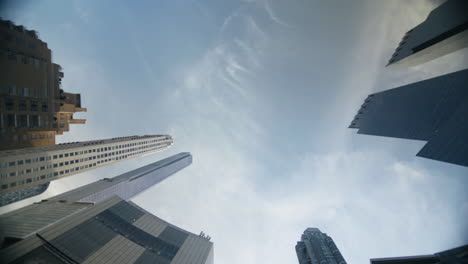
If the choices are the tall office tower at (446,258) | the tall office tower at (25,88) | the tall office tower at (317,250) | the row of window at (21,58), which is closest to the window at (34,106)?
the tall office tower at (25,88)

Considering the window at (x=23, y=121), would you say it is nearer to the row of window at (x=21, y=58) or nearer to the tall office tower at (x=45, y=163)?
the row of window at (x=21, y=58)

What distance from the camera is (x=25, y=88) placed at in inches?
1487

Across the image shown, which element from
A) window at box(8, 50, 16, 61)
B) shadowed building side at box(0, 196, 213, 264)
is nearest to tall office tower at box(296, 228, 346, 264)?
shadowed building side at box(0, 196, 213, 264)

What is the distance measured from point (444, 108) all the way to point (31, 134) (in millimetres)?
111429

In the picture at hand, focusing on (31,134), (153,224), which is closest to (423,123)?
(153,224)

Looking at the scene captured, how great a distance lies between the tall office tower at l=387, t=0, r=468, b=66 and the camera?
165 feet

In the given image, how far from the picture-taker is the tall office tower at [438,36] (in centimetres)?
5035

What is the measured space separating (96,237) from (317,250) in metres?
116

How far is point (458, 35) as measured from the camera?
52.1 m

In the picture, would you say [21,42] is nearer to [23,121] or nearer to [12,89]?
[12,89]

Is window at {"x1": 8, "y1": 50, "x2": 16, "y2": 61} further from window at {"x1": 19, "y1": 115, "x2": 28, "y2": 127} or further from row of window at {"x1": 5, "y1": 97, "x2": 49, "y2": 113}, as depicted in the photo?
window at {"x1": 19, "y1": 115, "x2": 28, "y2": 127}

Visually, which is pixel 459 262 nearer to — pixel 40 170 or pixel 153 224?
pixel 153 224

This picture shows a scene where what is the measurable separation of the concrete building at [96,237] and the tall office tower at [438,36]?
316 feet

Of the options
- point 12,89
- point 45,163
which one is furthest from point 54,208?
point 12,89
